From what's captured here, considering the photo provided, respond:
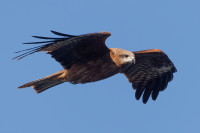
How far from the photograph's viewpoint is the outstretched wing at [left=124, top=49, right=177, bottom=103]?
12438 mm

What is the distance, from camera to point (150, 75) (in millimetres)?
12719

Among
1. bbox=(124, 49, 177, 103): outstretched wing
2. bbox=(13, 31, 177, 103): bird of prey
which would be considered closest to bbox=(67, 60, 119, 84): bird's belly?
bbox=(13, 31, 177, 103): bird of prey

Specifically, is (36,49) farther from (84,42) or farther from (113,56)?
(113,56)

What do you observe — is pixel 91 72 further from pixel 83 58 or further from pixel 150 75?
pixel 150 75

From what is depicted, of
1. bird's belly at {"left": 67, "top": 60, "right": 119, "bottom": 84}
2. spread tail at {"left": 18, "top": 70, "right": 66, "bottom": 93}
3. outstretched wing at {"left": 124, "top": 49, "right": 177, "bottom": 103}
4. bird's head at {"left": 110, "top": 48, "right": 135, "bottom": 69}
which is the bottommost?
outstretched wing at {"left": 124, "top": 49, "right": 177, "bottom": 103}

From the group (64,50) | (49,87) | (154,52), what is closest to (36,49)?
(64,50)

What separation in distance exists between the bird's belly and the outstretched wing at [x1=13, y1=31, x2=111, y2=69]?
0.61 feet

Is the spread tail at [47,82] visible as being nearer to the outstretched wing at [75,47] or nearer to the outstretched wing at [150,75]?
the outstretched wing at [75,47]

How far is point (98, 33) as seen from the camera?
376 inches

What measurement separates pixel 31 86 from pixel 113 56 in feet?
7.61

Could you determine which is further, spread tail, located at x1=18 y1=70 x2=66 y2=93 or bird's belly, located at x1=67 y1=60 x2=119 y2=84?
spread tail, located at x1=18 y1=70 x2=66 y2=93

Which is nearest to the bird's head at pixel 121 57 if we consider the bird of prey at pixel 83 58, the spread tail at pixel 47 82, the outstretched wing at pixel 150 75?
the bird of prey at pixel 83 58

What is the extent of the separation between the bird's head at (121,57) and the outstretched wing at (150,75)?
1.77 meters

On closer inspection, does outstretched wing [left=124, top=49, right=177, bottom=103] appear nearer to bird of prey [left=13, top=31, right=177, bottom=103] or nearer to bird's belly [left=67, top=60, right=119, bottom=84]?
bird of prey [left=13, top=31, right=177, bottom=103]
